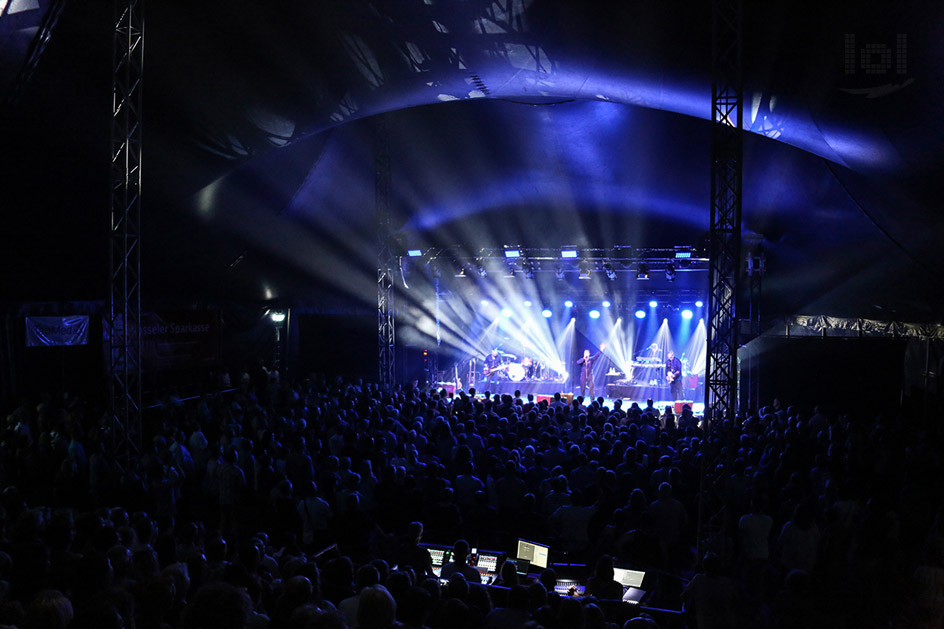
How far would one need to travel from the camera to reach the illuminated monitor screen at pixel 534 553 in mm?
5699

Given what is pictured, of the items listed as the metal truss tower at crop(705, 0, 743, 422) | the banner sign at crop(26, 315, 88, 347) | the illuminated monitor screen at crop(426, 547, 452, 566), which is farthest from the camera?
the banner sign at crop(26, 315, 88, 347)

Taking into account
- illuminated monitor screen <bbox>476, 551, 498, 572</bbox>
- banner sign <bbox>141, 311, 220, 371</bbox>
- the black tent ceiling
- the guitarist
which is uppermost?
the black tent ceiling

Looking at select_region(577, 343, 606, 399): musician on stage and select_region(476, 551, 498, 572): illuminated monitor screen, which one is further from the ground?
select_region(577, 343, 606, 399): musician on stage

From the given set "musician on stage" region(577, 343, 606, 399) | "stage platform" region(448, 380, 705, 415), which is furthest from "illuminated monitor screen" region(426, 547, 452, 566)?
"musician on stage" region(577, 343, 606, 399)

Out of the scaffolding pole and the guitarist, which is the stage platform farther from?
the scaffolding pole

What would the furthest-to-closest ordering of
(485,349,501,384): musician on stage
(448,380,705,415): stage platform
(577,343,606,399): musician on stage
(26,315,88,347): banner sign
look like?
(485,349,501,384): musician on stage < (577,343,606,399): musician on stage < (448,380,705,415): stage platform < (26,315,88,347): banner sign

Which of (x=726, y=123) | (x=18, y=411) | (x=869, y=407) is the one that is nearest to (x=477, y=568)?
(x=726, y=123)

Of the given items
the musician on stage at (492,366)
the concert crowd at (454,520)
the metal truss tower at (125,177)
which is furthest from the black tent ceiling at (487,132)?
the musician on stage at (492,366)

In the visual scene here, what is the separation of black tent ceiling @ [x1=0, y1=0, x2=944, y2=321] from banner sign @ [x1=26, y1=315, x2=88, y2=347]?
0.50 meters

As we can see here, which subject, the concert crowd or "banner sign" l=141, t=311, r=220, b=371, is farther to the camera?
"banner sign" l=141, t=311, r=220, b=371

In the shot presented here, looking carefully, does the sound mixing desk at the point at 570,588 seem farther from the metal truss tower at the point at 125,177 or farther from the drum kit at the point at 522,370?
the drum kit at the point at 522,370

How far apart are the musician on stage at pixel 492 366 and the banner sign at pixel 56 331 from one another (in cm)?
1368

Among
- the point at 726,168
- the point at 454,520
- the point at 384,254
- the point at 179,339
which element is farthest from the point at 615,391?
the point at 454,520

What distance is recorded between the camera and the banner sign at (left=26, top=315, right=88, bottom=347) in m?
12.8
